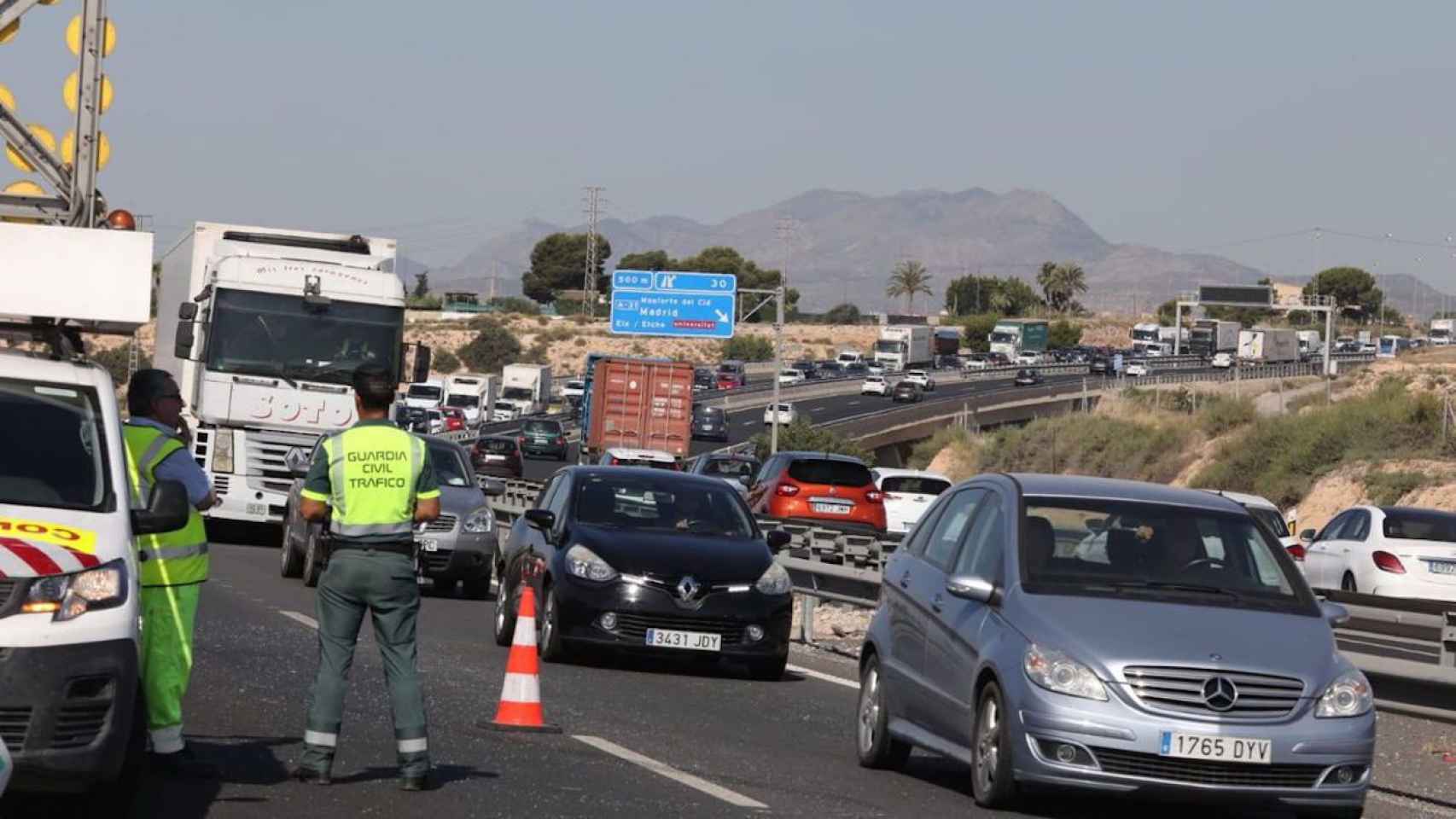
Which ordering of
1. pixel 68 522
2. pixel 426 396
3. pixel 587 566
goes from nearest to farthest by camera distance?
pixel 68 522
pixel 587 566
pixel 426 396

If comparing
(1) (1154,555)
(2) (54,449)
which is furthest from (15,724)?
(1) (1154,555)

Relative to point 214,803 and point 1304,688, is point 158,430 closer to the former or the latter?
point 214,803

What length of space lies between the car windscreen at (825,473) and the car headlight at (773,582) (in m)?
17.0

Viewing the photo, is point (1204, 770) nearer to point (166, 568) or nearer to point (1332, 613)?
point (1332, 613)

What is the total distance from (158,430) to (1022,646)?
403 cm

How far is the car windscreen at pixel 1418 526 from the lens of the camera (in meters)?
26.3

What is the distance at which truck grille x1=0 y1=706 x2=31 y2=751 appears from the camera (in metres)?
7.83

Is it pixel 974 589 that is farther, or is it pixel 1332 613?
pixel 1332 613

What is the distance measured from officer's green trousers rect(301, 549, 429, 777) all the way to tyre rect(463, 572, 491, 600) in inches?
585

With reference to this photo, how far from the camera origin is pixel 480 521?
24.5 m

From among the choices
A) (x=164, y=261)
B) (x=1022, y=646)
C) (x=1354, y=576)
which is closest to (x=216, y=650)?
(x=1022, y=646)

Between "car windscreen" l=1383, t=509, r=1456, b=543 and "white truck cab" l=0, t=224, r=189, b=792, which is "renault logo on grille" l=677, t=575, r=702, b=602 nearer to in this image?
"white truck cab" l=0, t=224, r=189, b=792

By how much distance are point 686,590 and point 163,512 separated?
7.63m

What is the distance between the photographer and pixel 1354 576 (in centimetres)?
2645
